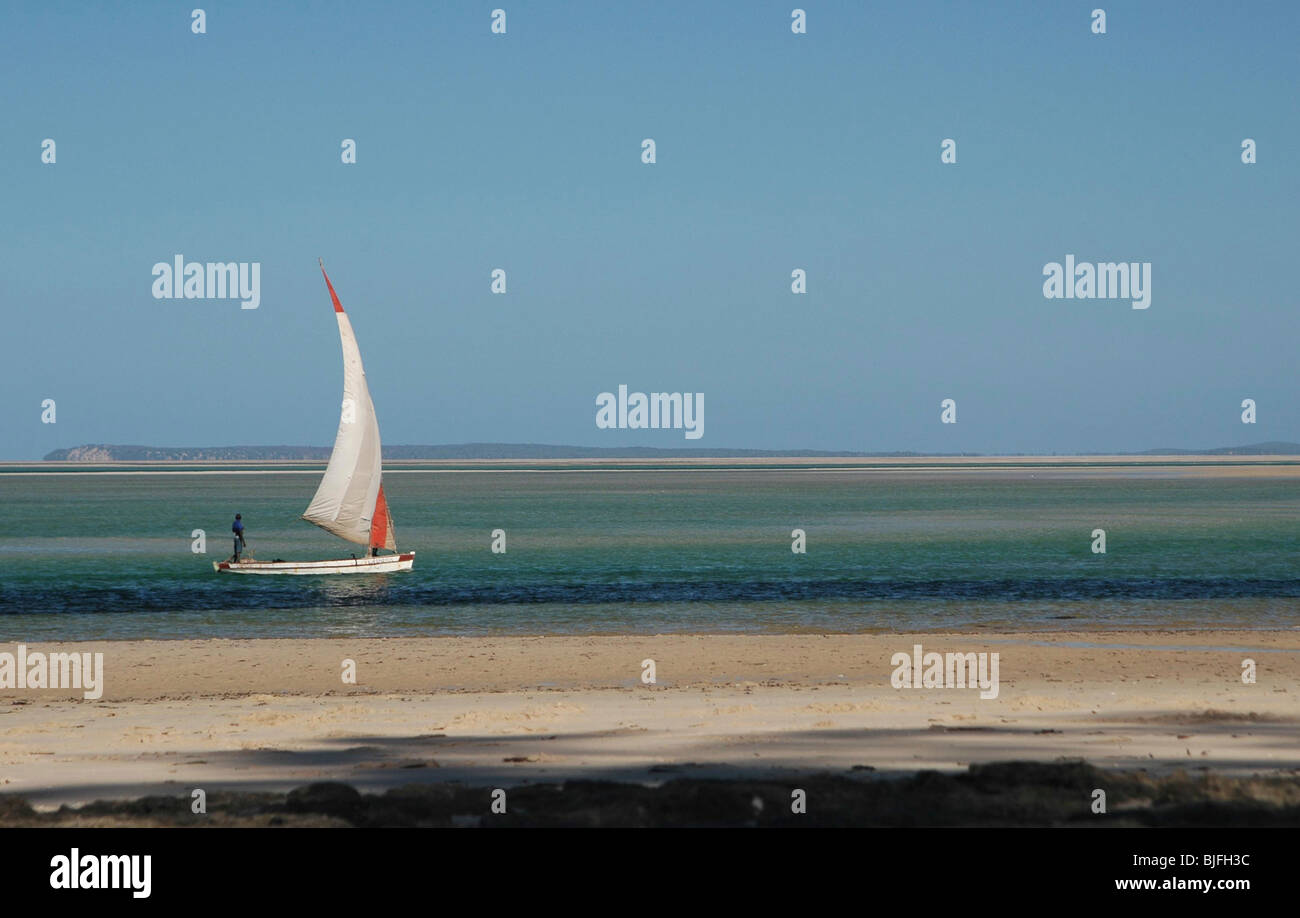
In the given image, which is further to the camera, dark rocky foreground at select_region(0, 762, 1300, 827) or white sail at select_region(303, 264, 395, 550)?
white sail at select_region(303, 264, 395, 550)

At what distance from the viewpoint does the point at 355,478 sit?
53.9m

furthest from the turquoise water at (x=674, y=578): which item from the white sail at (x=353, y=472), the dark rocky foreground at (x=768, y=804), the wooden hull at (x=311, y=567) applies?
the dark rocky foreground at (x=768, y=804)

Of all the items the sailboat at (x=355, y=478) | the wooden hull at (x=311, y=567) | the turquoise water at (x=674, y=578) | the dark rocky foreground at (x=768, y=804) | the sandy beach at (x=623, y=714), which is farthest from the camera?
the sailboat at (x=355, y=478)

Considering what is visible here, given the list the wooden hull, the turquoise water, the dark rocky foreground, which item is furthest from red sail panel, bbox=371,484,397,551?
the dark rocky foreground

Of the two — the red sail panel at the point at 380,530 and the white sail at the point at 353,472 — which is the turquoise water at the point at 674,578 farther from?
the white sail at the point at 353,472

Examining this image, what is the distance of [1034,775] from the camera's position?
13883 millimetres

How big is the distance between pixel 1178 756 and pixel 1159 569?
41654mm

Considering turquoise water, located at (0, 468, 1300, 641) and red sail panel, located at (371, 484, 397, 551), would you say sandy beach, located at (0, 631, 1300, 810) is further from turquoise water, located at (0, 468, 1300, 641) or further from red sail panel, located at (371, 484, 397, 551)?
red sail panel, located at (371, 484, 397, 551)

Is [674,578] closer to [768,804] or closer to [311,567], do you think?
[311,567]

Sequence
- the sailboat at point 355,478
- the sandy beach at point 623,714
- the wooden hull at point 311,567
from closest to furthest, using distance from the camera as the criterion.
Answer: the sandy beach at point 623,714 < the wooden hull at point 311,567 < the sailboat at point 355,478

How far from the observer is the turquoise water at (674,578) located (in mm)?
37781

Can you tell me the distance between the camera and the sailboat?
177 ft
